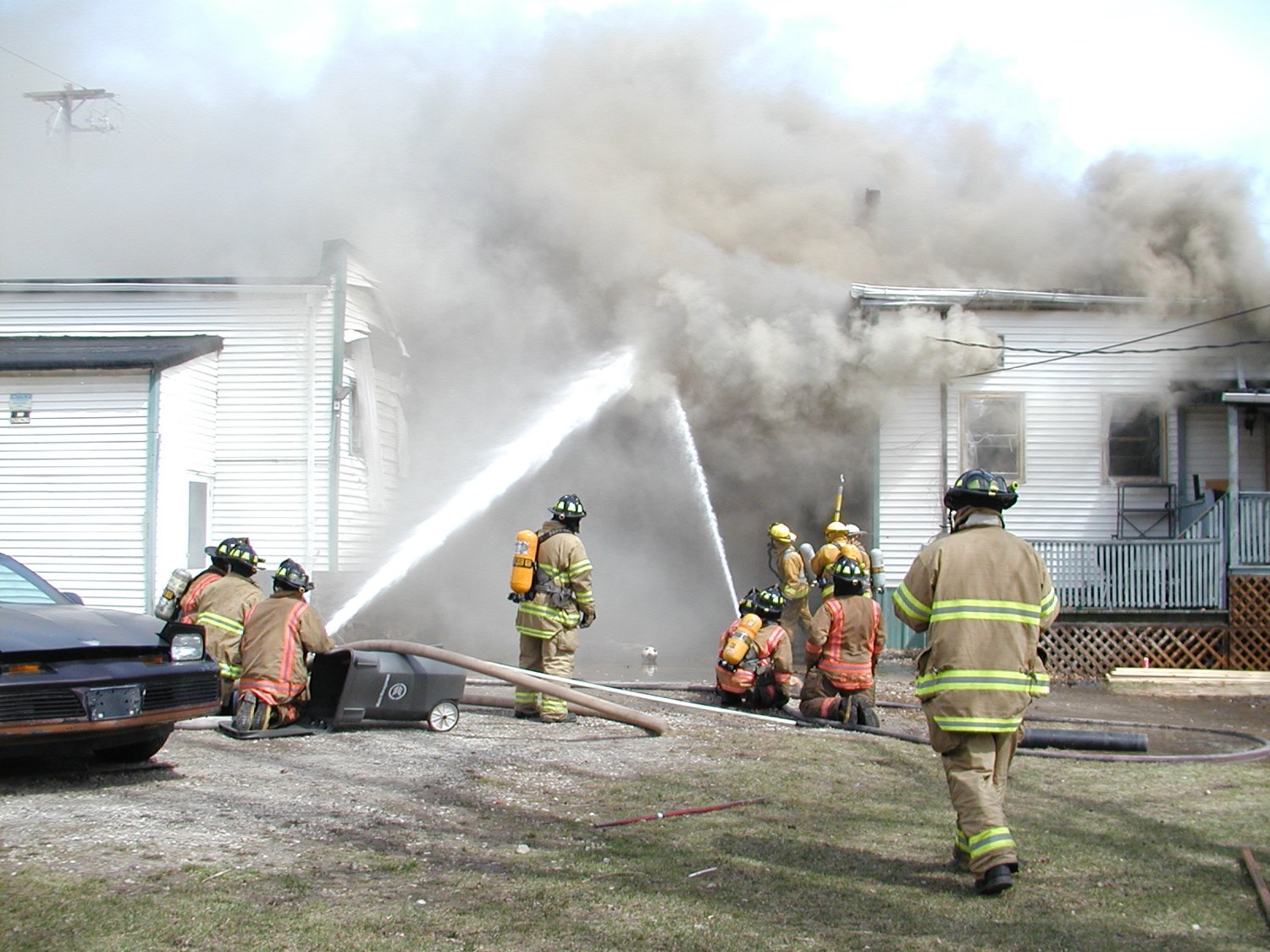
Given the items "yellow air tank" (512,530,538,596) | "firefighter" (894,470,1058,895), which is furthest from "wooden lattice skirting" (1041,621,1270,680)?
"firefighter" (894,470,1058,895)

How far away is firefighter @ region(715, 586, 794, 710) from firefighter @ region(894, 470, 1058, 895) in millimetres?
4663

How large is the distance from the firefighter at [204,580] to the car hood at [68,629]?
4.13 ft

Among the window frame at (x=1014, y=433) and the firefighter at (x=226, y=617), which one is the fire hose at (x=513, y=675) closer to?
the firefighter at (x=226, y=617)

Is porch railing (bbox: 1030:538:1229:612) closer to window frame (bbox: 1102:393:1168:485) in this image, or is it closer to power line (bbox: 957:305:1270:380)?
window frame (bbox: 1102:393:1168:485)

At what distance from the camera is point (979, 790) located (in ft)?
13.9

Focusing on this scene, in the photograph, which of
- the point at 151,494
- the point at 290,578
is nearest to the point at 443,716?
A: the point at 290,578

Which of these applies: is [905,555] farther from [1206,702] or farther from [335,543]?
[335,543]

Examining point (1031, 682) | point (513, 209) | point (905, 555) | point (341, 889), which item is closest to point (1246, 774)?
point (1031, 682)

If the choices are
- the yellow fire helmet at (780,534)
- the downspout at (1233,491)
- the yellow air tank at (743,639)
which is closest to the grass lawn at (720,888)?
the yellow air tank at (743,639)

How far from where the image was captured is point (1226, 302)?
50.7 ft

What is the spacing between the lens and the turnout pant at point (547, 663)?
844 centimetres

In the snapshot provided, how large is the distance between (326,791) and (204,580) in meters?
2.66

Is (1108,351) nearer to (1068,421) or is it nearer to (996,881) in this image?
(1068,421)

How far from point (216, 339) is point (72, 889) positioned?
12.5m
